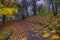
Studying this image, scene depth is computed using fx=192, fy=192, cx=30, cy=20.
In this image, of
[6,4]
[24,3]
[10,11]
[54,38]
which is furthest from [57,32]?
[24,3]

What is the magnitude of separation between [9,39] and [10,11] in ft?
29.7

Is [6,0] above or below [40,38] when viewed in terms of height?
above

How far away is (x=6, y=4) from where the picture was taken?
2705 cm

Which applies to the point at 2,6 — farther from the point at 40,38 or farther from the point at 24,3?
the point at 24,3

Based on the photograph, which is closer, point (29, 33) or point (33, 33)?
point (33, 33)

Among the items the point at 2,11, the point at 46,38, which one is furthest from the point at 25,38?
the point at 2,11

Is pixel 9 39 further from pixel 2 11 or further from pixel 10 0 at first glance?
pixel 10 0

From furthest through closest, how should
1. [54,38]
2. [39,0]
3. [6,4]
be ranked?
[39,0] < [6,4] < [54,38]

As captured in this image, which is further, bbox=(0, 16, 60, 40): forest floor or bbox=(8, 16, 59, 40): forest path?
bbox=(8, 16, 59, 40): forest path

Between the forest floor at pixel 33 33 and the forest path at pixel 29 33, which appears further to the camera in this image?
the forest path at pixel 29 33

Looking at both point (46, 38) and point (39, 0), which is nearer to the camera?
point (46, 38)

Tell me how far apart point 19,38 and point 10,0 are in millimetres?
12661

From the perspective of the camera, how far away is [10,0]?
92.0 feet

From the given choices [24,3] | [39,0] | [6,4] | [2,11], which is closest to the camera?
[2,11]
